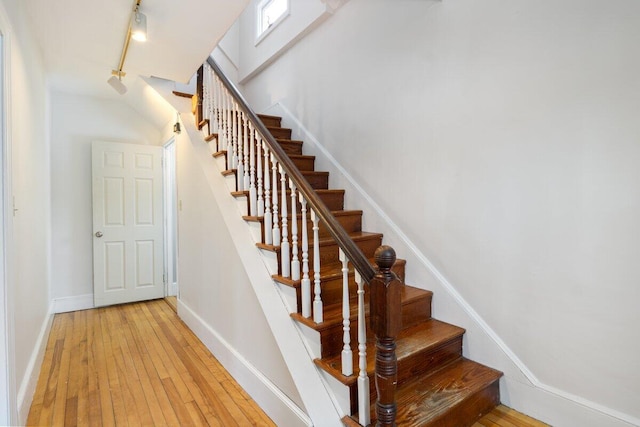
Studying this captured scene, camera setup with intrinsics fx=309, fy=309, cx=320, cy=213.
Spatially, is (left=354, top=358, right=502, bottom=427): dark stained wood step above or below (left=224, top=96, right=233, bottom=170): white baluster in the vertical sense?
below

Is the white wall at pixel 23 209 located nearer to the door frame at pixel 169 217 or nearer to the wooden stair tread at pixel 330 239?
the wooden stair tread at pixel 330 239

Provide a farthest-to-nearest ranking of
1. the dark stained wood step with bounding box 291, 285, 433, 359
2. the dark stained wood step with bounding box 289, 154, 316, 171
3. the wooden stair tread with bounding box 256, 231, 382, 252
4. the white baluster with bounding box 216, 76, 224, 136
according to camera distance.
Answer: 1. the dark stained wood step with bounding box 289, 154, 316, 171
2. the white baluster with bounding box 216, 76, 224, 136
3. the wooden stair tread with bounding box 256, 231, 382, 252
4. the dark stained wood step with bounding box 291, 285, 433, 359

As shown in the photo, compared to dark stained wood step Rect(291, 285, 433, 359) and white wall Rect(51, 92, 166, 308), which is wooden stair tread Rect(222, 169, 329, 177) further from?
white wall Rect(51, 92, 166, 308)

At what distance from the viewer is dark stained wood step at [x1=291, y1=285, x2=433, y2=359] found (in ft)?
5.02

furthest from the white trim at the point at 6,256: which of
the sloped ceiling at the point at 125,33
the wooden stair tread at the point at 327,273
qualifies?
the wooden stair tread at the point at 327,273

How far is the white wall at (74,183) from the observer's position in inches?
141

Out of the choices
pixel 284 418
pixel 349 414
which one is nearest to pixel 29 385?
pixel 284 418

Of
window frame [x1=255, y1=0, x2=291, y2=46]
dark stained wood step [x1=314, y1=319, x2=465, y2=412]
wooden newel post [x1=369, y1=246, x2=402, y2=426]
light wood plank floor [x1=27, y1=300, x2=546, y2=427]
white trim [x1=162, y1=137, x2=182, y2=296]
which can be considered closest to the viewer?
wooden newel post [x1=369, y1=246, x2=402, y2=426]

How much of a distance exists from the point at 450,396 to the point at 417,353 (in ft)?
0.74

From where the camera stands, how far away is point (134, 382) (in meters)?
2.13

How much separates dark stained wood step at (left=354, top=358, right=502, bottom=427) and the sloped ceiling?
7.86ft

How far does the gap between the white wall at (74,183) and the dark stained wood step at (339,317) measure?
343 centimetres

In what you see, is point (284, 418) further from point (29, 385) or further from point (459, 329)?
point (29, 385)

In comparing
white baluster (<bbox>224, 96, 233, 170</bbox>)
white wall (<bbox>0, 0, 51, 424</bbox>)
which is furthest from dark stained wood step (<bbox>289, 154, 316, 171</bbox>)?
white wall (<bbox>0, 0, 51, 424</bbox>)
